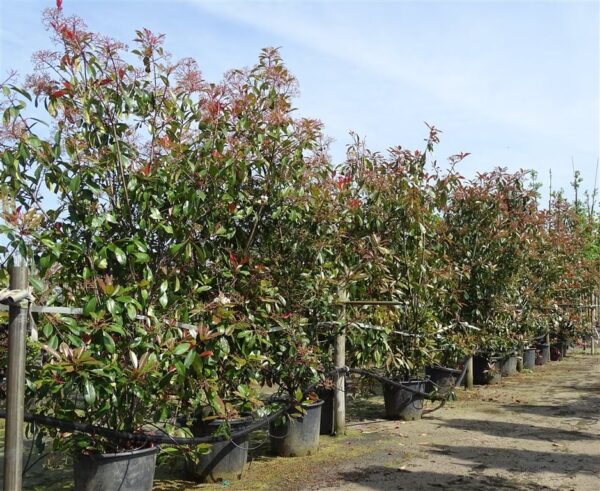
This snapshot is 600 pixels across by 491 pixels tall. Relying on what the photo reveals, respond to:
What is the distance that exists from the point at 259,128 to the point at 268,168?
1.01 feet

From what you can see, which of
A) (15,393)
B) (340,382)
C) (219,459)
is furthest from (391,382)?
(15,393)

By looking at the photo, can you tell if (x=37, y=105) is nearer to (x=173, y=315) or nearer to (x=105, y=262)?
(x=105, y=262)

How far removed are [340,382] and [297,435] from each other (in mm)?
881

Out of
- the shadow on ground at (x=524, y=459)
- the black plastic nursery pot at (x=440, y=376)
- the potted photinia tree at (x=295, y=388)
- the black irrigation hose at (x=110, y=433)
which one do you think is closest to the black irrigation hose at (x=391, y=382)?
the black plastic nursery pot at (x=440, y=376)

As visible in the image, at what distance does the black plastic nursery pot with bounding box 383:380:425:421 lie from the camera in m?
6.68

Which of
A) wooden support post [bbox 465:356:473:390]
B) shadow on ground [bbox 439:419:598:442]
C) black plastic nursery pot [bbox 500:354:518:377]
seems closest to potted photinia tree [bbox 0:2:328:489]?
shadow on ground [bbox 439:419:598:442]

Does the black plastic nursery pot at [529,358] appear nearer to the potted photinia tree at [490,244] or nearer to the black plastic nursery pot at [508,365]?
the black plastic nursery pot at [508,365]

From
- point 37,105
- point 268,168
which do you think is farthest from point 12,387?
point 268,168

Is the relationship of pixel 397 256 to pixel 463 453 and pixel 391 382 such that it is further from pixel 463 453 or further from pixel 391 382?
pixel 463 453

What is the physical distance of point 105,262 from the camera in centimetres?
353

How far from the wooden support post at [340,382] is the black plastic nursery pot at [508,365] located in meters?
5.00

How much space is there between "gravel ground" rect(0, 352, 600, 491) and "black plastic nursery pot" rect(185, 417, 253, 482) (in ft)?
0.25

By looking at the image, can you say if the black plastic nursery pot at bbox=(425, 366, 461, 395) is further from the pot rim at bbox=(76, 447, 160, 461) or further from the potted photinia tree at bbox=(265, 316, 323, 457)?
the pot rim at bbox=(76, 447, 160, 461)

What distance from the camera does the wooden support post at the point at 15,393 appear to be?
252 centimetres
